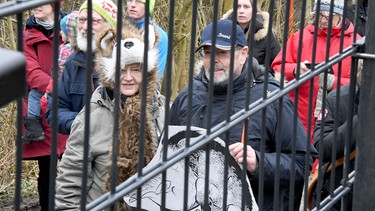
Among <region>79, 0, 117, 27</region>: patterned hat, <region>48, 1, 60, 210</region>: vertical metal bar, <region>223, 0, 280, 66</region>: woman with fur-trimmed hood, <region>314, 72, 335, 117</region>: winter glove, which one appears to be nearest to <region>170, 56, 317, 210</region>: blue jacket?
<region>314, 72, 335, 117</region>: winter glove

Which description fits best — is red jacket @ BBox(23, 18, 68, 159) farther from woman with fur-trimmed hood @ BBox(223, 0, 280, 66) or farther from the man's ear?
the man's ear

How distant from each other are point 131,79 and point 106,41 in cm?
22

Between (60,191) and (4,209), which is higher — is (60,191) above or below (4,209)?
above

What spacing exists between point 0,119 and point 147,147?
158 inches

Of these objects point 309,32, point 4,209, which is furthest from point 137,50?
point 4,209

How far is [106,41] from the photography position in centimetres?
295

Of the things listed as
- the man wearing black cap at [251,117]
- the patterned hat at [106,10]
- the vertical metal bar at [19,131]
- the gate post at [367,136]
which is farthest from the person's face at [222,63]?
the vertical metal bar at [19,131]

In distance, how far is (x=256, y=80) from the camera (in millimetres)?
3109

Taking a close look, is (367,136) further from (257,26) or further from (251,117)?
(257,26)

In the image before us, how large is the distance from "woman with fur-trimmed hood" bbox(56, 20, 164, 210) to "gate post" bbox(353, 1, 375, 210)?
71 centimetres

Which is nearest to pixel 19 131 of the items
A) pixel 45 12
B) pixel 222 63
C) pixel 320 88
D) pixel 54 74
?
pixel 54 74

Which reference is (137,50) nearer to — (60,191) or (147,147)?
(147,147)

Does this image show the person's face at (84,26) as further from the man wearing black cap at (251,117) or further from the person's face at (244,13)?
the person's face at (244,13)

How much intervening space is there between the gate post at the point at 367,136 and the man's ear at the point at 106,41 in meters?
0.87
